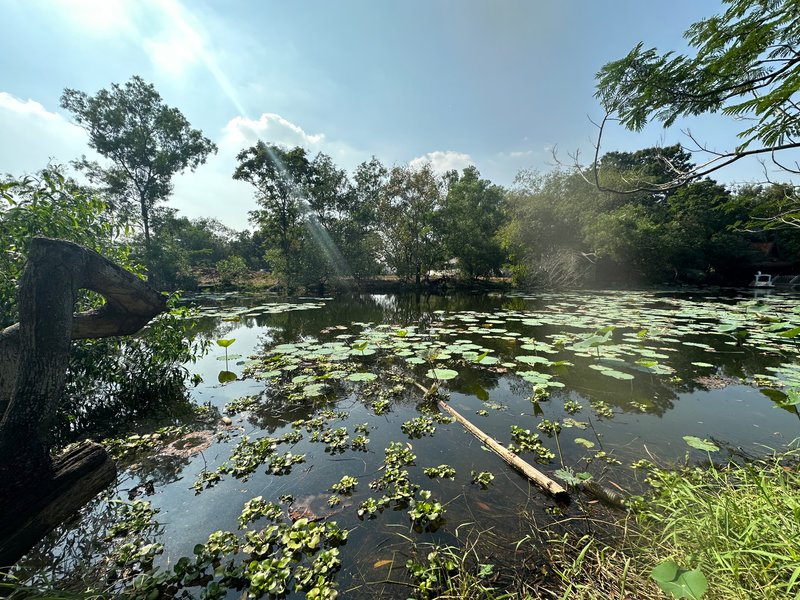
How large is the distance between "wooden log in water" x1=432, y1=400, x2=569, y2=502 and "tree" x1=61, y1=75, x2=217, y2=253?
2436 centimetres

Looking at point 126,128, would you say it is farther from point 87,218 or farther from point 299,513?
point 299,513

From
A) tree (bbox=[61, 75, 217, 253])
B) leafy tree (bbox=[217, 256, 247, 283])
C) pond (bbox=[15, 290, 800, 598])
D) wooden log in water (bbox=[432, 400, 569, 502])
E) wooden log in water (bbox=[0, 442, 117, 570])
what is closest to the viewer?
wooden log in water (bbox=[0, 442, 117, 570])

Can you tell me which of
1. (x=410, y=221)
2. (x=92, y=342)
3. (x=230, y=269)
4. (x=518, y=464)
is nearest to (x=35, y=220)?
(x=92, y=342)

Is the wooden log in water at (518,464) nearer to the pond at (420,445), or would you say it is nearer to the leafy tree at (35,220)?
the pond at (420,445)

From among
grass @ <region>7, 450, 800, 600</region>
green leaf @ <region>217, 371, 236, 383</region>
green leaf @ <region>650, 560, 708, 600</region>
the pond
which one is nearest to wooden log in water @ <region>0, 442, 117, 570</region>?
grass @ <region>7, 450, 800, 600</region>

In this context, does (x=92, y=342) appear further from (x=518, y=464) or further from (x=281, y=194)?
(x=281, y=194)

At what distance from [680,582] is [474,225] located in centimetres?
2190

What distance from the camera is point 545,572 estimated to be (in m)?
1.55

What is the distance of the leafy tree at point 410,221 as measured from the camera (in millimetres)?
22250

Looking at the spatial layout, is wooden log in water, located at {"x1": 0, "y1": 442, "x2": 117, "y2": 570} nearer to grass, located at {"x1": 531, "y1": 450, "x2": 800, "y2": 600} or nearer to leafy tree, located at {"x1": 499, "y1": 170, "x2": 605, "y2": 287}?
grass, located at {"x1": 531, "y1": 450, "x2": 800, "y2": 600}

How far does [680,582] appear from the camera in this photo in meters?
1.04

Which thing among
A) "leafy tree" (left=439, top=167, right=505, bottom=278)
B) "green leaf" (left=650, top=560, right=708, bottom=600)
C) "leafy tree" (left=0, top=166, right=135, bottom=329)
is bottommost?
"green leaf" (left=650, top=560, right=708, bottom=600)

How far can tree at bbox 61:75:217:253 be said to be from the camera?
60.9 feet

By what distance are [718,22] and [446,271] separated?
23.4 meters
